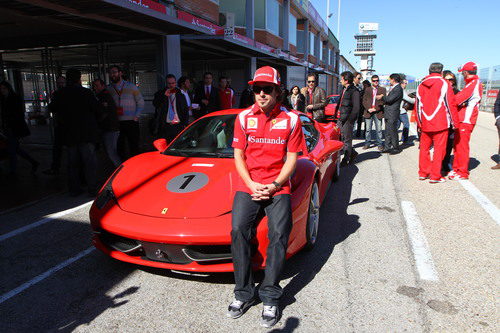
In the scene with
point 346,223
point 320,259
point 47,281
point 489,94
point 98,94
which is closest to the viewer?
point 47,281

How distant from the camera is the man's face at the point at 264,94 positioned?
2598 mm

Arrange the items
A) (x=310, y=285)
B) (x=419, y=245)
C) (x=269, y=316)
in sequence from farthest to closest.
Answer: (x=419, y=245) < (x=310, y=285) < (x=269, y=316)

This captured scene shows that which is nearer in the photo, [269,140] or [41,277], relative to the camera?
[269,140]

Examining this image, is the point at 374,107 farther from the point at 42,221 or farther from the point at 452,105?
the point at 42,221

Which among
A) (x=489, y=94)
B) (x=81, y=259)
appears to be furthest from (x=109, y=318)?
(x=489, y=94)

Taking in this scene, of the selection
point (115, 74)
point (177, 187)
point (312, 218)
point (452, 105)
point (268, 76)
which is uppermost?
point (115, 74)

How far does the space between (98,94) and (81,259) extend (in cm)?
342

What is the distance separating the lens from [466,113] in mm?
6387

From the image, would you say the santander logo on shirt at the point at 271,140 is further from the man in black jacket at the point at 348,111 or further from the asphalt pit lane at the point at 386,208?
the man in black jacket at the point at 348,111

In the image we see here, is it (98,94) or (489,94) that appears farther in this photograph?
(489,94)

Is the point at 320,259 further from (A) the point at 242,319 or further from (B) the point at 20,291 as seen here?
(B) the point at 20,291

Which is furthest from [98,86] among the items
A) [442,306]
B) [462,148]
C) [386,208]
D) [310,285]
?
[462,148]

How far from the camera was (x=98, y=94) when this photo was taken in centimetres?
605

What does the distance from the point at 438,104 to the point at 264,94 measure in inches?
176
